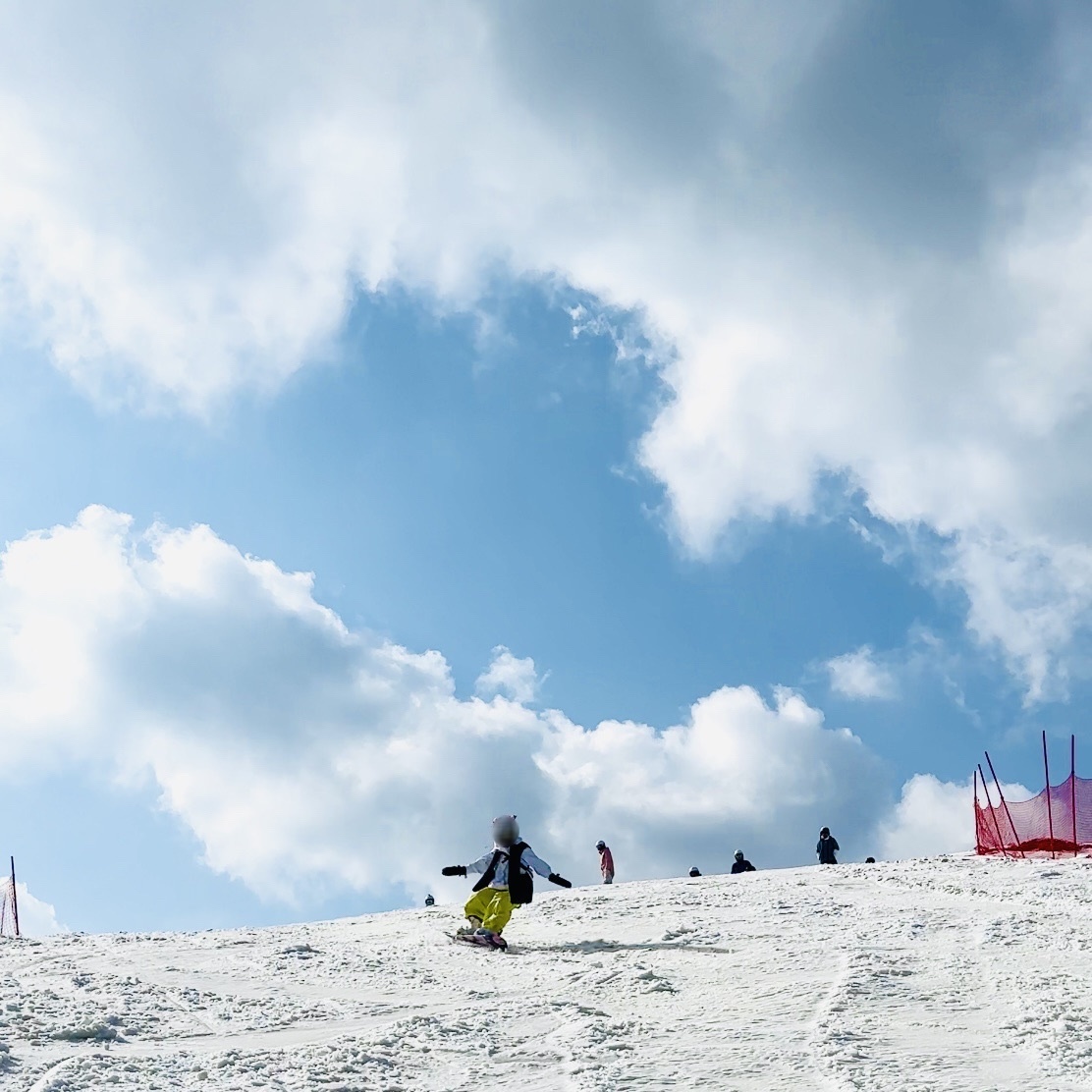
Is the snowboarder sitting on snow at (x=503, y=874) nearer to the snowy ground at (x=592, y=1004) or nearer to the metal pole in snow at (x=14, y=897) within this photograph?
the snowy ground at (x=592, y=1004)

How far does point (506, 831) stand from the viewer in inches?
565

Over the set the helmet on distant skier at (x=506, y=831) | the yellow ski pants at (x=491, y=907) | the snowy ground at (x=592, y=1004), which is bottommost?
the snowy ground at (x=592, y=1004)

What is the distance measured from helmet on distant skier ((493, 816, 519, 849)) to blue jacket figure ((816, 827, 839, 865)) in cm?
1316

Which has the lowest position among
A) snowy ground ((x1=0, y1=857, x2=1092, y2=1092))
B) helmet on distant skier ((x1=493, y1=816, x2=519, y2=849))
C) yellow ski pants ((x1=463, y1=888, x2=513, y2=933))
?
snowy ground ((x1=0, y1=857, x2=1092, y2=1092))

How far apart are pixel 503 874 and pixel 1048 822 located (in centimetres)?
1324

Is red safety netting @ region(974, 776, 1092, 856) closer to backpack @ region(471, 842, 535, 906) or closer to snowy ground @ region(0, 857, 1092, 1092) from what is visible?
snowy ground @ region(0, 857, 1092, 1092)

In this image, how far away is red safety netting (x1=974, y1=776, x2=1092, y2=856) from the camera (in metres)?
21.9

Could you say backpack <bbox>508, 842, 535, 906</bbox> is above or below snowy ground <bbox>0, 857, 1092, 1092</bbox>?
above

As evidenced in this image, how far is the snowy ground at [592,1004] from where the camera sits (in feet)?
23.8

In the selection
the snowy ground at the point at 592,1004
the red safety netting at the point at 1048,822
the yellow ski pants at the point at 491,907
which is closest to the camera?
the snowy ground at the point at 592,1004

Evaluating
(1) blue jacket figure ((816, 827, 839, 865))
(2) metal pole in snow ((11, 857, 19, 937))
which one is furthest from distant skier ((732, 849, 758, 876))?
(2) metal pole in snow ((11, 857, 19, 937))

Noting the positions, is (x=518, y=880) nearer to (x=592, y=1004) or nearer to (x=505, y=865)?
(x=505, y=865)

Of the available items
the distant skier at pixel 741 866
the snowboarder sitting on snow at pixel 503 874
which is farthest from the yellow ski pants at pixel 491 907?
the distant skier at pixel 741 866

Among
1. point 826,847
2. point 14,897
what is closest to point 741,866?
Result: point 826,847
